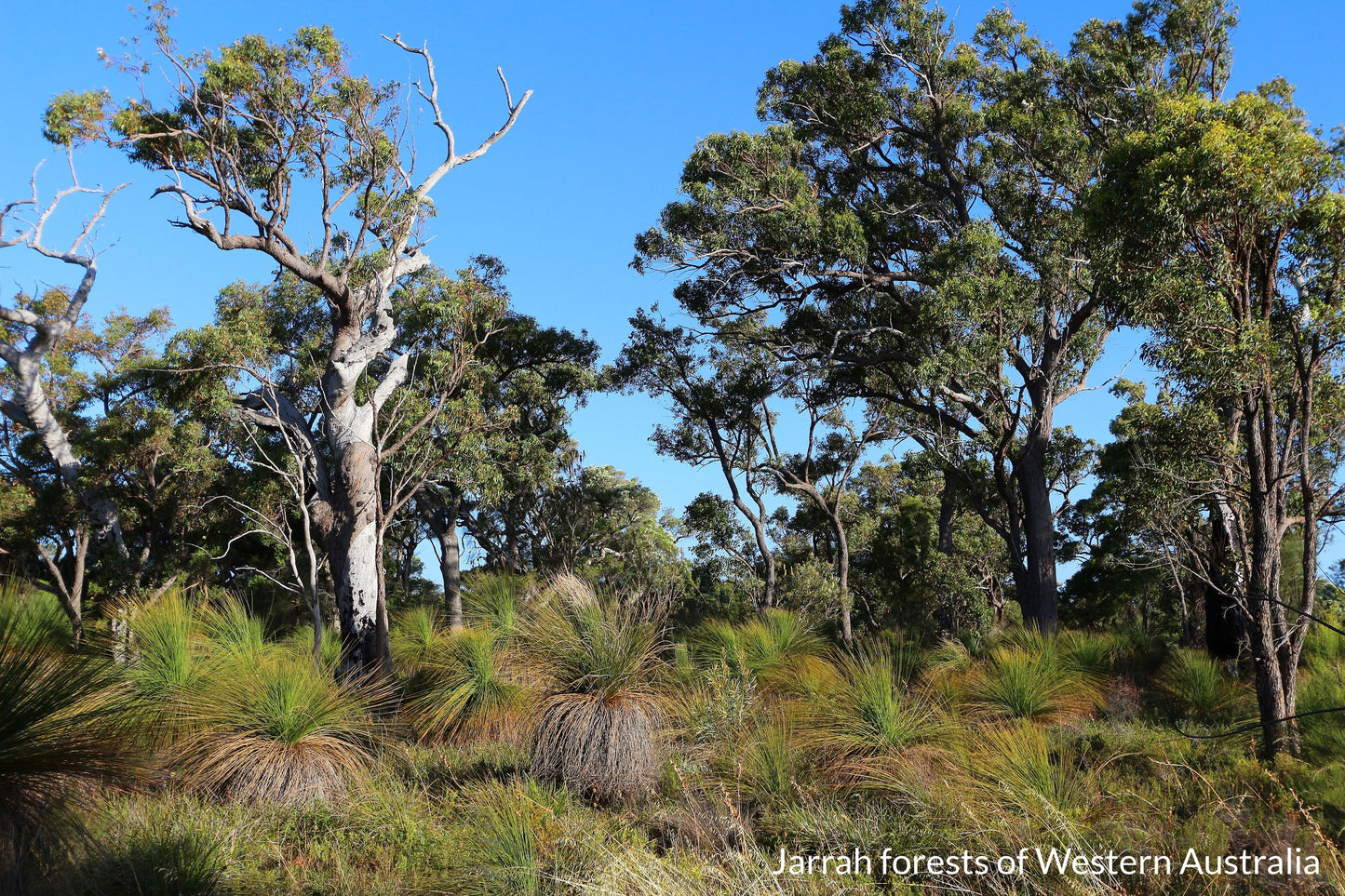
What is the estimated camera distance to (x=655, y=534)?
2616 centimetres

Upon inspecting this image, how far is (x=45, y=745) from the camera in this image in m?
4.29

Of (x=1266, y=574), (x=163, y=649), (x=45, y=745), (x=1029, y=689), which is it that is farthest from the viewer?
(x=1029, y=689)

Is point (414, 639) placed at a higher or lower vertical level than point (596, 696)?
higher

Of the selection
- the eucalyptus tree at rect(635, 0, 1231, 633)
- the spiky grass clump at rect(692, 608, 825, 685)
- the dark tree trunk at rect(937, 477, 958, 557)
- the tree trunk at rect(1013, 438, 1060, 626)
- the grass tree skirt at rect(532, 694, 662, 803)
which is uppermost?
the eucalyptus tree at rect(635, 0, 1231, 633)

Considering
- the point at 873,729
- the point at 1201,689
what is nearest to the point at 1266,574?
the point at 1201,689

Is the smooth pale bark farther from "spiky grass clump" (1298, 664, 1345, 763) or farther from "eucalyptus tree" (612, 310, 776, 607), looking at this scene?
"spiky grass clump" (1298, 664, 1345, 763)

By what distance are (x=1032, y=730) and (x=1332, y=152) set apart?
6.35 meters

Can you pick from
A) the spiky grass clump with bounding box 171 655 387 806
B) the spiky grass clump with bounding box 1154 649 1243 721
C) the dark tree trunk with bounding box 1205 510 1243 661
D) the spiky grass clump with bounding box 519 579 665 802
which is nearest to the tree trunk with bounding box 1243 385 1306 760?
the spiky grass clump with bounding box 1154 649 1243 721

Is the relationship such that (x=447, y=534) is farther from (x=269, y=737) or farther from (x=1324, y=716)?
(x=1324, y=716)

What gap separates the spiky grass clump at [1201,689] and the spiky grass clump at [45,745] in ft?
36.9

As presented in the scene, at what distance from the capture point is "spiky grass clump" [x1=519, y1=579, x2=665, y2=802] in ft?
23.9

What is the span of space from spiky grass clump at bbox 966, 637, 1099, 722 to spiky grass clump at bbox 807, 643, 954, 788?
1579 mm

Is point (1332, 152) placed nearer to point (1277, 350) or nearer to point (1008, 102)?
point (1277, 350)

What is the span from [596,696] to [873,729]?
94.9 inches
